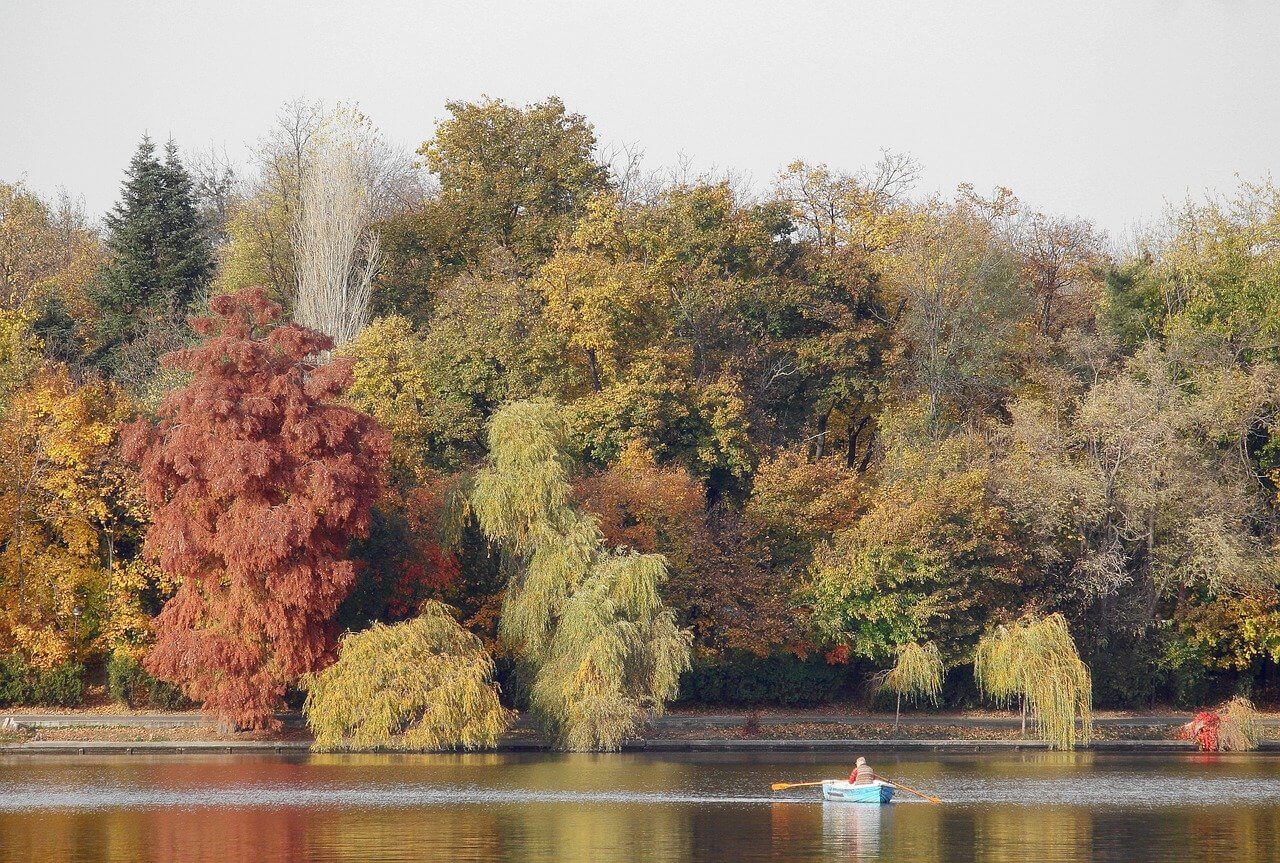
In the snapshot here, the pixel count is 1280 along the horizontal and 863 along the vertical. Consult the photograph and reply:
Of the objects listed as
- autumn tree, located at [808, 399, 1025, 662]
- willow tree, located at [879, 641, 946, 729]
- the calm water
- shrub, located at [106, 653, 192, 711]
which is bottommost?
the calm water

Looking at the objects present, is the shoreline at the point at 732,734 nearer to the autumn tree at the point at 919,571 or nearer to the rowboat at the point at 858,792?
the autumn tree at the point at 919,571

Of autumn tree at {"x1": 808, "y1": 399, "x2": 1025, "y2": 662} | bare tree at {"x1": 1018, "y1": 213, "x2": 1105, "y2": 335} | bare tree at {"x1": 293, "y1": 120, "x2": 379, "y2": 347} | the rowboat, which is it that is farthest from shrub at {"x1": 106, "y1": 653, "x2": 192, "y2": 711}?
bare tree at {"x1": 1018, "y1": 213, "x2": 1105, "y2": 335}

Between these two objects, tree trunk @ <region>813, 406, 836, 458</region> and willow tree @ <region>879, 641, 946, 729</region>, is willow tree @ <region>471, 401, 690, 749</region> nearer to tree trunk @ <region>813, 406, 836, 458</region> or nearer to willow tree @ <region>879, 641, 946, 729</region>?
willow tree @ <region>879, 641, 946, 729</region>

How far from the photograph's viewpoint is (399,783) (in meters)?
40.3

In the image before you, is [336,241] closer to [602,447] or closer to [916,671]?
[602,447]

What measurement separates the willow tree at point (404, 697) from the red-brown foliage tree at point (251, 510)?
2.26 m

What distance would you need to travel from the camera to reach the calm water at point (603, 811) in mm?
30484

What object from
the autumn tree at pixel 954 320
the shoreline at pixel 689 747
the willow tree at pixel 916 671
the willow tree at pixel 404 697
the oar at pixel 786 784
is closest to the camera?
the oar at pixel 786 784

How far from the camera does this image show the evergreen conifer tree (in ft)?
230

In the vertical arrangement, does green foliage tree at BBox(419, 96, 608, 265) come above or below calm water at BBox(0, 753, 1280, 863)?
above

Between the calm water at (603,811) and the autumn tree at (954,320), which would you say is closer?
the calm water at (603,811)

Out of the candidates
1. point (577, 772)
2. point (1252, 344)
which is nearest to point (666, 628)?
point (577, 772)

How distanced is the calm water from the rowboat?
0.30 m

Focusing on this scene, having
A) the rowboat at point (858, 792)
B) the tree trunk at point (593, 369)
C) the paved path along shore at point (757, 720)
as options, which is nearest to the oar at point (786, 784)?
the rowboat at point (858, 792)
